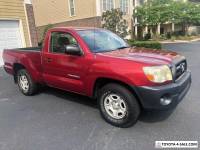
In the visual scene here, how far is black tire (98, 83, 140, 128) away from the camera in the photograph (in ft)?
12.7

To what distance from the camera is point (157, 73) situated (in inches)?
143

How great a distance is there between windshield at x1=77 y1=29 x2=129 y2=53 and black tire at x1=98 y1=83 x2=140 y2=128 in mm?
860

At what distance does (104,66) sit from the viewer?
4.03 meters

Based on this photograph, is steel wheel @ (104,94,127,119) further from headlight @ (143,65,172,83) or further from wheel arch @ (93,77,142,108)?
headlight @ (143,65,172,83)

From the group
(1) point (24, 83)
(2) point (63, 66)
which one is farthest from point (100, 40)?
(1) point (24, 83)

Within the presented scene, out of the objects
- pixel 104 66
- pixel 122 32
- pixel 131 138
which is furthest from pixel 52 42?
pixel 122 32

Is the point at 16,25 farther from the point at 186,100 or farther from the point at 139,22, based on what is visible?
the point at 139,22

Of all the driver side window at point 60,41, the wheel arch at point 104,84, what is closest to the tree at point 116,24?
the driver side window at point 60,41

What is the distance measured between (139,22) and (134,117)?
29.0m

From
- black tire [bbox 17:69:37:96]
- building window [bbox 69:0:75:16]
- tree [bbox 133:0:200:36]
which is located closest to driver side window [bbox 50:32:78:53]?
black tire [bbox 17:69:37:96]

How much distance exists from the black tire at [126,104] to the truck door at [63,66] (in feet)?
1.84

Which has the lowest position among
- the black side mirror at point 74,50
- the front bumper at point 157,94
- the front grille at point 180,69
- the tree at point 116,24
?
the front bumper at point 157,94

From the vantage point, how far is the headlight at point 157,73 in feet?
11.8

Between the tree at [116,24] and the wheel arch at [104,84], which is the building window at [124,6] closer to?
the tree at [116,24]
